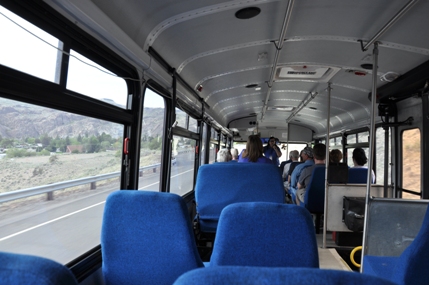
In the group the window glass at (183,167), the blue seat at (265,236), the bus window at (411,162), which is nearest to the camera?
the blue seat at (265,236)

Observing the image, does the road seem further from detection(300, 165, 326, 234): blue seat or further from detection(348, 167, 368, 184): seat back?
detection(348, 167, 368, 184): seat back

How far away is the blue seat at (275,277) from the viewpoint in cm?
51

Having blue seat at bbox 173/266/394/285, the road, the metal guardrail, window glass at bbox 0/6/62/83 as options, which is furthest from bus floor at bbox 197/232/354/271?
blue seat at bbox 173/266/394/285

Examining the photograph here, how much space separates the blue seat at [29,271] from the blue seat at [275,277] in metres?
0.24

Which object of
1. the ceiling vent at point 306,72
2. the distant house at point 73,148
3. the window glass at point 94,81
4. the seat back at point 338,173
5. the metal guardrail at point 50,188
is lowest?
the metal guardrail at point 50,188

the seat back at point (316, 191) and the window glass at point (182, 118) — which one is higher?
the window glass at point (182, 118)

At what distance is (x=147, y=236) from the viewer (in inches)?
58.1

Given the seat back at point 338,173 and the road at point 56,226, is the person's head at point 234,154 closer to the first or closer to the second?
the seat back at point 338,173

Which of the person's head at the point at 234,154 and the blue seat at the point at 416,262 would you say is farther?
the person's head at the point at 234,154

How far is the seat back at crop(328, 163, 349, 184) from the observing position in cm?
367

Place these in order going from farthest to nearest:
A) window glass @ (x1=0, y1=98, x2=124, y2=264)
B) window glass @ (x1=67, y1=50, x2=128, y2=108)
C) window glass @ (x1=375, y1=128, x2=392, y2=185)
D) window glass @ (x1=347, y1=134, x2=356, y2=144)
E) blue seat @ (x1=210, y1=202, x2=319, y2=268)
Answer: window glass @ (x1=347, y1=134, x2=356, y2=144) → window glass @ (x1=375, y1=128, x2=392, y2=185) → window glass @ (x1=67, y1=50, x2=128, y2=108) → window glass @ (x1=0, y1=98, x2=124, y2=264) → blue seat @ (x1=210, y1=202, x2=319, y2=268)

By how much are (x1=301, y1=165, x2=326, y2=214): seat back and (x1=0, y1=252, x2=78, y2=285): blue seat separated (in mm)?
4248

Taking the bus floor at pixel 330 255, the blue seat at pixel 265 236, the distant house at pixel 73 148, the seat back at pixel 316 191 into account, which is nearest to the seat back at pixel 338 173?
the seat back at pixel 316 191

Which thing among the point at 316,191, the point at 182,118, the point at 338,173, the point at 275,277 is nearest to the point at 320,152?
the point at 316,191
